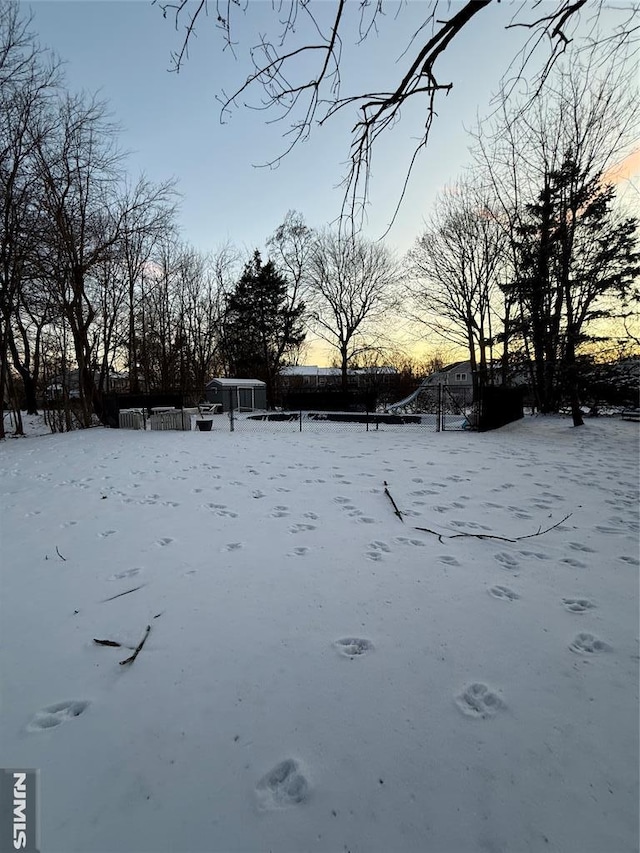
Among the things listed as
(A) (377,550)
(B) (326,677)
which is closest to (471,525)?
(A) (377,550)

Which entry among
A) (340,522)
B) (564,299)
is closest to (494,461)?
(340,522)

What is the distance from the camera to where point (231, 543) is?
3.27 metres

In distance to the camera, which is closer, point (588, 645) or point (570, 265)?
point (588, 645)

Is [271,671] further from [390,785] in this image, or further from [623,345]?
[623,345]

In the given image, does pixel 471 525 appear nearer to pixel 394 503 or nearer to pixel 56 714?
pixel 394 503

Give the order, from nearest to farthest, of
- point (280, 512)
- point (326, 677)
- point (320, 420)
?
point (326, 677) < point (280, 512) < point (320, 420)

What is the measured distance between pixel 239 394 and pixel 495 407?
15064mm

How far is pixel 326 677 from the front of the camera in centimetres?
179

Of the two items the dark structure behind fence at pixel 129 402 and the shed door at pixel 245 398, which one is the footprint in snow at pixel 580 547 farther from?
the shed door at pixel 245 398

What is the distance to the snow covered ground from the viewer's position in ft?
4.04

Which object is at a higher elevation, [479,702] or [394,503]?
[394,503]

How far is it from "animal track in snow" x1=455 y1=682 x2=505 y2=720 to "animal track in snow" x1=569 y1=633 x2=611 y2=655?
25.2 inches

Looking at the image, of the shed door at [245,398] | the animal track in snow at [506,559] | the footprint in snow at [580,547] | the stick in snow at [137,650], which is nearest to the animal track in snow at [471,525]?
the animal track in snow at [506,559]

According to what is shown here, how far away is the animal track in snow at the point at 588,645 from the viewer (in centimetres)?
195
